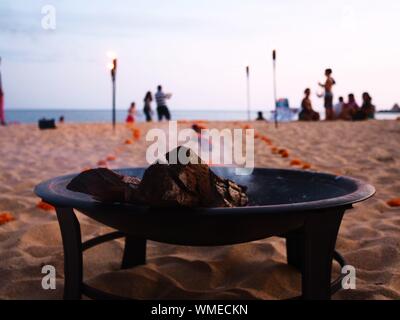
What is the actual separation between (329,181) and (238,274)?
2.45 feet

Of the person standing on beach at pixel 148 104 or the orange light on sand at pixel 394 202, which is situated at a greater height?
the person standing on beach at pixel 148 104

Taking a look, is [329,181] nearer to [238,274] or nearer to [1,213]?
[238,274]

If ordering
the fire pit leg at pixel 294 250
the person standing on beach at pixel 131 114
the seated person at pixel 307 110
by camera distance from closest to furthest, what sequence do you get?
1. the fire pit leg at pixel 294 250
2. the seated person at pixel 307 110
3. the person standing on beach at pixel 131 114

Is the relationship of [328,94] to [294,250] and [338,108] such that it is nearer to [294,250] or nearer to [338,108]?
[338,108]

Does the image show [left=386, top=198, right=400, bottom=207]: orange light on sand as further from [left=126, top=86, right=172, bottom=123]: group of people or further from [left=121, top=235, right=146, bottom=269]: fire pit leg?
[left=126, top=86, right=172, bottom=123]: group of people

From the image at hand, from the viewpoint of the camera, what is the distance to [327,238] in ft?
5.37

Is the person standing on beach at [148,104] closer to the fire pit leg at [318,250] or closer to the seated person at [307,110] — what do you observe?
the seated person at [307,110]

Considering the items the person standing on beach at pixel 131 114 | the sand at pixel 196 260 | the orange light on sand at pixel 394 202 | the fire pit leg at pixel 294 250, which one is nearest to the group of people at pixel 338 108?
the person standing on beach at pixel 131 114

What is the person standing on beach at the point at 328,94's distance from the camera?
12.7 m

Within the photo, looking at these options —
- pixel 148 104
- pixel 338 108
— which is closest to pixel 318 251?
pixel 338 108

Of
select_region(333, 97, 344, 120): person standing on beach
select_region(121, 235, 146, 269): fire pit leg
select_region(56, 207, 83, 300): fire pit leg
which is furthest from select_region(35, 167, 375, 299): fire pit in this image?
select_region(333, 97, 344, 120): person standing on beach

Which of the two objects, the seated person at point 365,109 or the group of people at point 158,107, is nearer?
the seated person at point 365,109

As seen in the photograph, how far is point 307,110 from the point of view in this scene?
1473 cm
